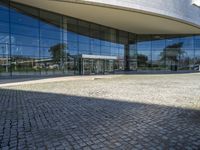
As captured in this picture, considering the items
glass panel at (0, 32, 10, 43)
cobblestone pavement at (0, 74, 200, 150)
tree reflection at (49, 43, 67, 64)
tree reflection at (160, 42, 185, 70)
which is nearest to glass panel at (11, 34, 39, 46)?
glass panel at (0, 32, 10, 43)

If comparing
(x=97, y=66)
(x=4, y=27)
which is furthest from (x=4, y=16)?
(x=97, y=66)

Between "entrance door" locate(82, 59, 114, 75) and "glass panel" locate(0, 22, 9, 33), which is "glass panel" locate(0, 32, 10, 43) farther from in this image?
"entrance door" locate(82, 59, 114, 75)

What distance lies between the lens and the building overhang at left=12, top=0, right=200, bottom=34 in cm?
2425

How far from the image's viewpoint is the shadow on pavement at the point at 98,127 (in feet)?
14.0

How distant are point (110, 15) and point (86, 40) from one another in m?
6.02

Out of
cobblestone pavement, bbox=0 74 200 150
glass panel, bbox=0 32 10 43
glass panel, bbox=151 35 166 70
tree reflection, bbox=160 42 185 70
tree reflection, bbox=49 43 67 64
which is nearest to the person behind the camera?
cobblestone pavement, bbox=0 74 200 150

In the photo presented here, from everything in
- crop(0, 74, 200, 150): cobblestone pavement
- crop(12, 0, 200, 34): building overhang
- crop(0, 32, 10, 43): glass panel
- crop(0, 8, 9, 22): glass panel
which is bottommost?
crop(0, 74, 200, 150): cobblestone pavement

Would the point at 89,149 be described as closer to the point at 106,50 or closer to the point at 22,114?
the point at 22,114

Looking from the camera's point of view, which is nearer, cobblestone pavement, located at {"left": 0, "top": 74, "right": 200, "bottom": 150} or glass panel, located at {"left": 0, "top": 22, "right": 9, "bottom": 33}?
cobblestone pavement, located at {"left": 0, "top": 74, "right": 200, "bottom": 150}

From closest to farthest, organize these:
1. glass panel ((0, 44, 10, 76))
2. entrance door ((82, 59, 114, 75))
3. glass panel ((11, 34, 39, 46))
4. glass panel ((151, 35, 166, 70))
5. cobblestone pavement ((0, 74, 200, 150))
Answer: cobblestone pavement ((0, 74, 200, 150))
glass panel ((0, 44, 10, 76))
glass panel ((11, 34, 39, 46))
entrance door ((82, 59, 114, 75))
glass panel ((151, 35, 166, 70))

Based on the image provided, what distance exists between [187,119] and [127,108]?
214 cm

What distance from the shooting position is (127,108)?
757 cm

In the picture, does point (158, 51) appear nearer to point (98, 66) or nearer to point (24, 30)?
point (98, 66)

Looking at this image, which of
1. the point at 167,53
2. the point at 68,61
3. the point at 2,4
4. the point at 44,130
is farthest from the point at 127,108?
the point at 167,53
